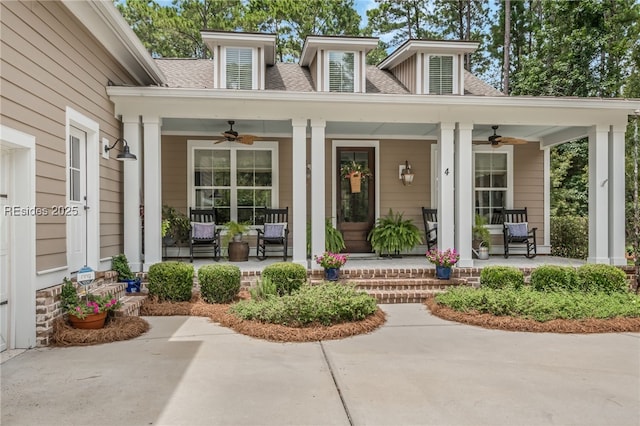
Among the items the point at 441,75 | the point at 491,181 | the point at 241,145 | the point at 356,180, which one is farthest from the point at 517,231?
the point at 241,145

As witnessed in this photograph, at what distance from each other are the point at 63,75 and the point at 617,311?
21.4 feet

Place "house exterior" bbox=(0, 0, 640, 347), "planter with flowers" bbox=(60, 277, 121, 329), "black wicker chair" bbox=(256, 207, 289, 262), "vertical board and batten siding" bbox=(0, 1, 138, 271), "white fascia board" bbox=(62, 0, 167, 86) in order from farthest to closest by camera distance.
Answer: "black wicker chair" bbox=(256, 207, 289, 262), "white fascia board" bbox=(62, 0, 167, 86), "planter with flowers" bbox=(60, 277, 121, 329), "house exterior" bbox=(0, 0, 640, 347), "vertical board and batten siding" bbox=(0, 1, 138, 271)

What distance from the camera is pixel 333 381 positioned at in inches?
123

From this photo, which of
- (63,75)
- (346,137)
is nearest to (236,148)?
(346,137)

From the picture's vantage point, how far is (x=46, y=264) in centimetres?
421

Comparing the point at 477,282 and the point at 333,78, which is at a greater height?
the point at 333,78

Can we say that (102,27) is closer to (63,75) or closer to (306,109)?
(63,75)

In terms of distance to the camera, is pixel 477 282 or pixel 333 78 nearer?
pixel 477 282

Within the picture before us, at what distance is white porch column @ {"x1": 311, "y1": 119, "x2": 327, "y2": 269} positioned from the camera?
6.54 m

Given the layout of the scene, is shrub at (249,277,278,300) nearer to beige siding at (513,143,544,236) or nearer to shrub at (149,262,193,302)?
shrub at (149,262,193,302)

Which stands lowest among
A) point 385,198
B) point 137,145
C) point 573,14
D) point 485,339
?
point 485,339

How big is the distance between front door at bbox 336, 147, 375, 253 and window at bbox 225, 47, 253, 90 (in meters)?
2.21

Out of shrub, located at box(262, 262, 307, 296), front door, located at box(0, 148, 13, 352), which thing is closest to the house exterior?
front door, located at box(0, 148, 13, 352)

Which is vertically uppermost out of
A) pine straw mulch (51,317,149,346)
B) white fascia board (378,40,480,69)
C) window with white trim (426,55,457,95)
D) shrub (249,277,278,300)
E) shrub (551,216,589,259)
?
white fascia board (378,40,480,69)
